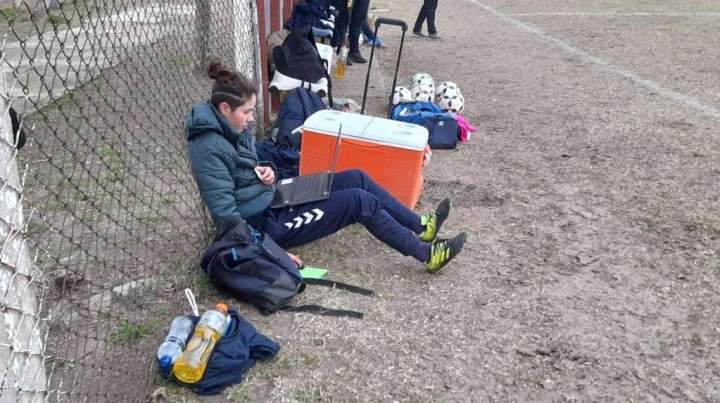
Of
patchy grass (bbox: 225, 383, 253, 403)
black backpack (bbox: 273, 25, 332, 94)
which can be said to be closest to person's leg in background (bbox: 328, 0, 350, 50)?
black backpack (bbox: 273, 25, 332, 94)

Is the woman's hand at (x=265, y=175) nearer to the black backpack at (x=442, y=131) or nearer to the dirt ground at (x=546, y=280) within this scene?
the dirt ground at (x=546, y=280)

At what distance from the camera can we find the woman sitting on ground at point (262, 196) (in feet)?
10.7

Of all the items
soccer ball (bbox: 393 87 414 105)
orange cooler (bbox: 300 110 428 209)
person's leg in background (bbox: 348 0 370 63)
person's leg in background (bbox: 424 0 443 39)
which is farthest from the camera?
person's leg in background (bbox: 424 0 443 39)

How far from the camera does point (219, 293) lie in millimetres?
3273

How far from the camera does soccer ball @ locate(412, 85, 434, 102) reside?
626 centimetres

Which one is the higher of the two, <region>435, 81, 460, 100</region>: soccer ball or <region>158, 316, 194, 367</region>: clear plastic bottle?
<region>158, 316, 194, 367</region>: clear plastic bottle

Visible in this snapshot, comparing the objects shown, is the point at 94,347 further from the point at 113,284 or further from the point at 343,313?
the point at 343,313

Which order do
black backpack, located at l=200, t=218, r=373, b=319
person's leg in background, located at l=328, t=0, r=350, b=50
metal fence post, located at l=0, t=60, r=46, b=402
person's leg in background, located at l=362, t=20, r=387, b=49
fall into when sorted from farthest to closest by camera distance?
person's leg in background, located at l=362, t=20, r=387, b=49, person's leg in background, located at l=328, t=0, r=350, b=50, black backpack, located at l=200, t=218, r=373, b=319, metal fence post, located at l=0, t=60, r=46, b=402

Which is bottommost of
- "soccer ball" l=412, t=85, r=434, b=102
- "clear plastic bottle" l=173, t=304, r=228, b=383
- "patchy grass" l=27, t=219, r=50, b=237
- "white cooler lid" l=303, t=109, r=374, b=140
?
"patchy grass" l=27, t=219, r=50, b=237

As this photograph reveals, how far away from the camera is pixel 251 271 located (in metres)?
3.07

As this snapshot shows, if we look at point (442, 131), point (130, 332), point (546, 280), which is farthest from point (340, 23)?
point (130, 332)

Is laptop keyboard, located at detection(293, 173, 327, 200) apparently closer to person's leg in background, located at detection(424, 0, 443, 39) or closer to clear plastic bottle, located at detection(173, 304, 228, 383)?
clear plastic bottle, located at detection(173, 304, 228, 383)

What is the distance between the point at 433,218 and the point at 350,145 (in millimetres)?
738

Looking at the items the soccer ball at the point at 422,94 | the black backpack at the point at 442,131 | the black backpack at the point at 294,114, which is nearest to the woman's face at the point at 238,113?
the black backpack at the point at 294,114
